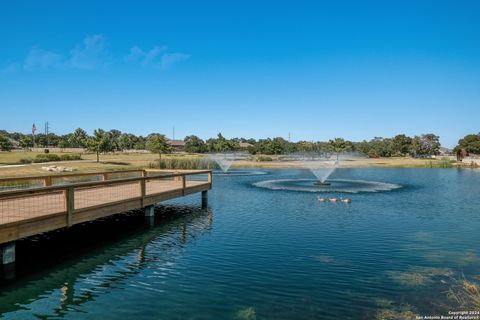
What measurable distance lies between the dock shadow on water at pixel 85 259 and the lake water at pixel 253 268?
39 mm

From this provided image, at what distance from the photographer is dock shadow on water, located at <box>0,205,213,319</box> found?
30.1 ft

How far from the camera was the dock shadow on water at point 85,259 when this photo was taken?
30.1 ft

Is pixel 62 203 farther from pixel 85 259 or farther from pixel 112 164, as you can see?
pixel 112 164

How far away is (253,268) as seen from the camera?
37.7 ft

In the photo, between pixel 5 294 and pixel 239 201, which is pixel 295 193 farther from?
pixel 5 294

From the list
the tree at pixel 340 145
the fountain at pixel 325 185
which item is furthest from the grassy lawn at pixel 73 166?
the tree at pixel 340 145

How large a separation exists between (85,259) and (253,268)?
18.8 feet

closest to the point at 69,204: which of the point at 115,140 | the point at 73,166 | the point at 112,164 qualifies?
the point at 73,166

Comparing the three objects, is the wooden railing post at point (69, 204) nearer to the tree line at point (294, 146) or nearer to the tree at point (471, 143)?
the tree line at point (294, 146)

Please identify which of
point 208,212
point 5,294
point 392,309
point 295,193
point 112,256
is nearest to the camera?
point 392,309

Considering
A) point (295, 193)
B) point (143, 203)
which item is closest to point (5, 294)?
point (143, 203)

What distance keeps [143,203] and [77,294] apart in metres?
8.27

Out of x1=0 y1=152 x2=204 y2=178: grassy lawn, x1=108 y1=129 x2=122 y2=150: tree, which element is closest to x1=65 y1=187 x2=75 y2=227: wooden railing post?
x1=0 y1=152 x2=204 y2=178: grassy lawn

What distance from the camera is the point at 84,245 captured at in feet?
46.8
